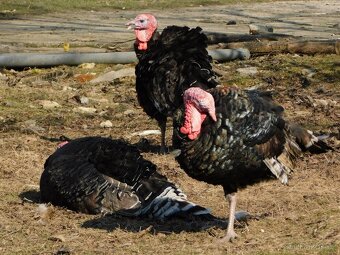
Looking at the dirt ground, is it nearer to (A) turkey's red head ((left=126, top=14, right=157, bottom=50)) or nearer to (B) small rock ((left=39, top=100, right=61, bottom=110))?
(B) small rock ((left=39, top=100, right=61, bottom=110))

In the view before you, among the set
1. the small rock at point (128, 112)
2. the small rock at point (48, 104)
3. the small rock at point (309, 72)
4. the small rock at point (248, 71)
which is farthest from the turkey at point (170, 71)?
the small rock at point (309, 72)

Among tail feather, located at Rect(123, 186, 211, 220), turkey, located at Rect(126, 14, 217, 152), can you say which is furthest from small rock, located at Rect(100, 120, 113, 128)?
tail feather, located at Rect(123, 186, 211, 220)

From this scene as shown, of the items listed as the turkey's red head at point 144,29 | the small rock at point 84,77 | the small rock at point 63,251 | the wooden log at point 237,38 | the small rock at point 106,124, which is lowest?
the small rock at point 84,77

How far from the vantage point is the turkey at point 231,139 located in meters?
5.93

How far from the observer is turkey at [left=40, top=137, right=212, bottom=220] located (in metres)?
6.78

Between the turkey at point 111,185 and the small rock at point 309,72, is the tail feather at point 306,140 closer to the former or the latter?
the turkey at point 111,185

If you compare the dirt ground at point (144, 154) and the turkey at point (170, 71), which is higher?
the turkey at point (170, 71)

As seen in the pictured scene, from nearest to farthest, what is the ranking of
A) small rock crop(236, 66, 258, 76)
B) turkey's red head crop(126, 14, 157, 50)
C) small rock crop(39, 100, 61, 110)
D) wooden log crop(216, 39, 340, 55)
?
1. turkey's red head crop(126, 14, 157, 50)
2. small rock crop(39, 100, 61, 110)
3. small rock crop(236, 66, 258, 76)
4. wooden log crop(216, 39, 340, 55)

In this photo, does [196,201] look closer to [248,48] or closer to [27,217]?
[27,217]

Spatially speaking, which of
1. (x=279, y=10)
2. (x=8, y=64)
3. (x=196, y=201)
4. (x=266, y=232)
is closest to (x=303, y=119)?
(x=196, y=201)

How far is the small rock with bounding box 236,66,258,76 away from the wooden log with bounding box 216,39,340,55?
34.2 inches

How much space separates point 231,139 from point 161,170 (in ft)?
7.52

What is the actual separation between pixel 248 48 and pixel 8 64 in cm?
346

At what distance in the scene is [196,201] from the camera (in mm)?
7285
